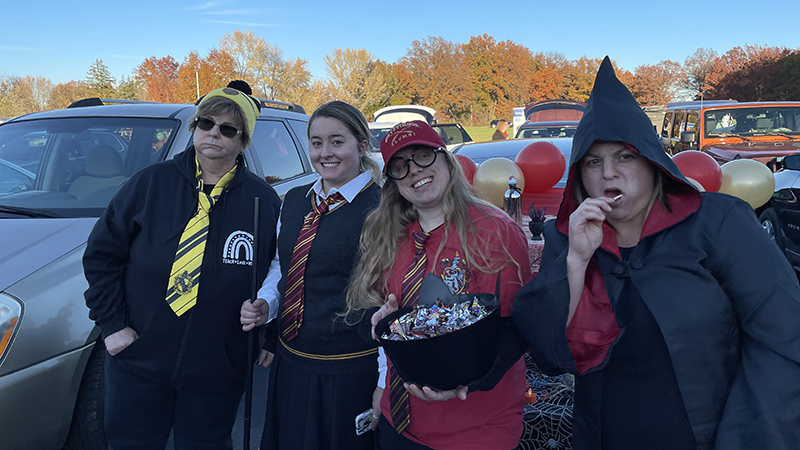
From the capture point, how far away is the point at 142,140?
334 centimetres

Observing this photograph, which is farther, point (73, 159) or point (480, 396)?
point (73, 159)

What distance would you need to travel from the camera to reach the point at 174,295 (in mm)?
2055

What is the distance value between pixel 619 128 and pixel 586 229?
30 centimetres

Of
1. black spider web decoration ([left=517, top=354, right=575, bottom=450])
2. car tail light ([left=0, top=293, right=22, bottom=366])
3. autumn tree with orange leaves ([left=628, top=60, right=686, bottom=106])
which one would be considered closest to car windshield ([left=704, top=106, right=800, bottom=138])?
black spider web decoration ([left=517, top=354, right=575, bottom=450])

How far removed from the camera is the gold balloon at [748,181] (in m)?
4.66

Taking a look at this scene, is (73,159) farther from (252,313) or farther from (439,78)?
(439,78)

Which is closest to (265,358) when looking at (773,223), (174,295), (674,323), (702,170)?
(174,295)

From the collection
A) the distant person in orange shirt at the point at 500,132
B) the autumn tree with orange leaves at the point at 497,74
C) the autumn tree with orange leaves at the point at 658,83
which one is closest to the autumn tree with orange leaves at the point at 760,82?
the autumn tree with orange leaves at the point at 658,83

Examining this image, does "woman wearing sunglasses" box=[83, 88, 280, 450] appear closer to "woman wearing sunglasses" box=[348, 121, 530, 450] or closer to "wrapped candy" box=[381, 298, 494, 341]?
Result: "woman wearing sunglasses" box=[348, 121, 530, 450]

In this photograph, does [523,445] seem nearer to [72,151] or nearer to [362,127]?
[362,127]

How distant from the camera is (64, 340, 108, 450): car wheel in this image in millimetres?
2500

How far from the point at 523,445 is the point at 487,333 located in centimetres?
185

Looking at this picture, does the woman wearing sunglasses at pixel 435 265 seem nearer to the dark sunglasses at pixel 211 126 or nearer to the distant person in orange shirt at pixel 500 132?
the dark sunglasses at pixel 211 126

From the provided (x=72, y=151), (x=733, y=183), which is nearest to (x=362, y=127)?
(x=72, y=151)
